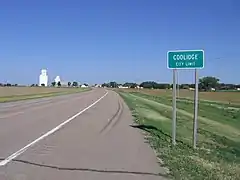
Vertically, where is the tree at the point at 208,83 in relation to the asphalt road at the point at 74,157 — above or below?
above

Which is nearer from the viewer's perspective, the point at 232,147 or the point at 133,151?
the point at 133,151

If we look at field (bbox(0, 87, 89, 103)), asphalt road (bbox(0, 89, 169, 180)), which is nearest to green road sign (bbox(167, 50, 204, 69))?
asphalt road (bbox(0, 89, 169, 180))

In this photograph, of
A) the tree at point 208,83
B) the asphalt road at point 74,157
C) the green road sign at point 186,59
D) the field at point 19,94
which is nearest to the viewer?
the asphalt road at point 74,157

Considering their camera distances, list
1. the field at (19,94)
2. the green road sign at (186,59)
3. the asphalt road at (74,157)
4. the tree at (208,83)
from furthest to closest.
A: the tree at (208,83) → the field at (19,94) → the green road sign at (186,59) → the asphalt road at (74,157)

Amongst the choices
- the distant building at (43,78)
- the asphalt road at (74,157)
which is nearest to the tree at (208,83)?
the distant building at (43,78)

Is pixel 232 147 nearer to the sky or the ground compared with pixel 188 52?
nearer to the ground

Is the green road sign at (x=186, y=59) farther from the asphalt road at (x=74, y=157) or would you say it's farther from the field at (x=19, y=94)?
the field at (x=19, y=94)

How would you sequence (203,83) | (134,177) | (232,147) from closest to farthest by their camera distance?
(134,177) < (232,147) < (203,83)

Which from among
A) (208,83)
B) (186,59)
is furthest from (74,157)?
(208,83)

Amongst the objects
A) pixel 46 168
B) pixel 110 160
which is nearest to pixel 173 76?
pixel 110 160

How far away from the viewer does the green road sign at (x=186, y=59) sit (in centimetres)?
1224

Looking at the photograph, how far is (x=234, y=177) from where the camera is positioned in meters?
8.48

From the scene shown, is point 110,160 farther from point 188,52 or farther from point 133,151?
point 188,52

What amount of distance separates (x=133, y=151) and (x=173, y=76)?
286 cm
